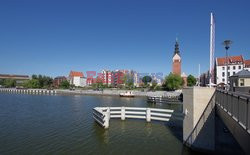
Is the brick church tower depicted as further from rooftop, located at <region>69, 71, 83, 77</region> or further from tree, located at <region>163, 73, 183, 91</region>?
rooftop, located at <region>69, 71, 83, 77</region>

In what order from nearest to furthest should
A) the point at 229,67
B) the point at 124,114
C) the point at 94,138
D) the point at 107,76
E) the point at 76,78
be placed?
the point at 94,138 → the point at 124,114 → the point at 229,67 → the point at 107,76 → the point at 76,78

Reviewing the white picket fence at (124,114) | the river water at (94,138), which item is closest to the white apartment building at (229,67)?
the white picket fence at (124,114)

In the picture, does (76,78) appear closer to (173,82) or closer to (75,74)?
(75,74)

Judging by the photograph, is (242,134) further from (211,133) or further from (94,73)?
(94,73)

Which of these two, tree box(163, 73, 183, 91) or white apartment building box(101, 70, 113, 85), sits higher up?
white apartment building box(101, 70, 113, 85)

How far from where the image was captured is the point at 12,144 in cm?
1138

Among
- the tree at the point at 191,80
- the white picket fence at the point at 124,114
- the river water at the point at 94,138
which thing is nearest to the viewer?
the river water at the point at 94,138

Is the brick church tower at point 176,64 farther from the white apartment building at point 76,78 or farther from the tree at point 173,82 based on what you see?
the white apartment building at point 76,78

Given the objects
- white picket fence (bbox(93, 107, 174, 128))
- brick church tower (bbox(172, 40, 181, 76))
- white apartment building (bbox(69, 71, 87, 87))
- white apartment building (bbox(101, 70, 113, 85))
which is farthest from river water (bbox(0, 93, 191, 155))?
white apartment building (bbox(69, 71, 87, 87))

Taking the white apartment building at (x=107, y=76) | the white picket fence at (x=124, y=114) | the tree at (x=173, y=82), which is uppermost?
the white apartment building at (x=107, y=76)

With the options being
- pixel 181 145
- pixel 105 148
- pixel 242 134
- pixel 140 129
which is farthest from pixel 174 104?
pixel 242 134

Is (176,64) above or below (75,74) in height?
above

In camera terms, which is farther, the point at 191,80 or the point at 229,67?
the point at 191,80

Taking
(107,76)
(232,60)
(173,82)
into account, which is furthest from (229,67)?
(107,76)
